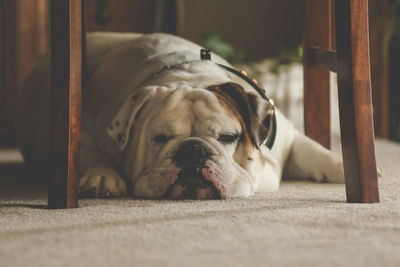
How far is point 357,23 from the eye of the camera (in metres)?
1.44

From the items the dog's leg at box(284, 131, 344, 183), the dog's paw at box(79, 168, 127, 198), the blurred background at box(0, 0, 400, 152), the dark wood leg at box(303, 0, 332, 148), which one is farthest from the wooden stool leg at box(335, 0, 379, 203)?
the blurred background at box(0, 0, 400, 152)

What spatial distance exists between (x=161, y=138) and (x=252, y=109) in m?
0.26

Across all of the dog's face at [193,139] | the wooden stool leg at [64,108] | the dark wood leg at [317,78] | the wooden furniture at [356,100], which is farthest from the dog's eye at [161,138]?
the dark wood leg at [317,78]

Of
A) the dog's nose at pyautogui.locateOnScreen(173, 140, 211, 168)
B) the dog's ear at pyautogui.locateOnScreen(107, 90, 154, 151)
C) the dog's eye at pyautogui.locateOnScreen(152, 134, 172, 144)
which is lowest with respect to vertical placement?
the dog's nose at pyautogui.locateOnScreen(173, 140, 211, 168)

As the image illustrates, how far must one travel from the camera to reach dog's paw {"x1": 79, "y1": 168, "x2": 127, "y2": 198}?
162 centimetres

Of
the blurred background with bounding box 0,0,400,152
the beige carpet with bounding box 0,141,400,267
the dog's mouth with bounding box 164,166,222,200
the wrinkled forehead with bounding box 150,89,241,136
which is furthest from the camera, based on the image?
the blurred background with bounding box 0,0,400,152

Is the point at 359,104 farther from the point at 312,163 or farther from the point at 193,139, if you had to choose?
the point at 312,163

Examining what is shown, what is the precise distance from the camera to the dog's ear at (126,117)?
5.59 feet

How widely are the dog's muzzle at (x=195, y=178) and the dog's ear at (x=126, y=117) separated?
23 centimetres

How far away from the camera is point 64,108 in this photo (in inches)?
56.2

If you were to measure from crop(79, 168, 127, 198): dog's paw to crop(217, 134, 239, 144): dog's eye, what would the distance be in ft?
0.96

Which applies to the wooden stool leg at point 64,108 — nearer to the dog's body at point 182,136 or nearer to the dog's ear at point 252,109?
the dog's body at point 182,136

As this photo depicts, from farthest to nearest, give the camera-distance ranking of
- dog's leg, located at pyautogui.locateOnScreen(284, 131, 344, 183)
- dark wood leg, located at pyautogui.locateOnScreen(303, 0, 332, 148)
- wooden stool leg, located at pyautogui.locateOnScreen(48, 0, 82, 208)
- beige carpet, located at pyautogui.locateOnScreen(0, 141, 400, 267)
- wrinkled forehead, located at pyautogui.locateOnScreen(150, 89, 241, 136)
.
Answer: dark wood leg, located at pyautogui.locateOnScreen(303, 0, 332, 148), dog's leg, located at pyautogui.locateOnScreen(284, 131, 344, 183), wrinkled forehead, located at pyautogui.locateOnScreen(150, 89, 241, 136), wooden stool leg, located at pyautogui.locateOnScreen(48, 0, 82, 208), beige carpet, located at pyautogui.locateOnScreen(0, 141, 400, 267)

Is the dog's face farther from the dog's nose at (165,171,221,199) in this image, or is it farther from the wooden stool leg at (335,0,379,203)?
the wooden stool leg at (335,0,379,203)
